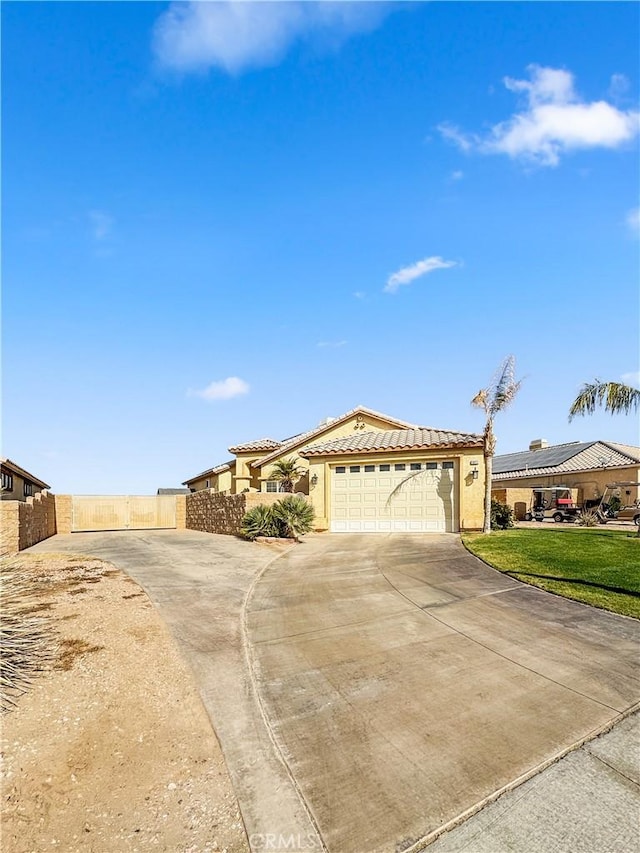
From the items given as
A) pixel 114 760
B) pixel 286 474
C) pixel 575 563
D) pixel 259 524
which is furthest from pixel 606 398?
pixel 114 760

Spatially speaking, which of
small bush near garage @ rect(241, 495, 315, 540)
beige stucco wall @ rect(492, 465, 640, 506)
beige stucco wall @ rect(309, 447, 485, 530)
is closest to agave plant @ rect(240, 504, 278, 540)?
small bush near garage @ rect(241, 495, 315, 540)

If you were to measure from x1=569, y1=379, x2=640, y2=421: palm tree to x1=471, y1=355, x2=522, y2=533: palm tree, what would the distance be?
2.98m

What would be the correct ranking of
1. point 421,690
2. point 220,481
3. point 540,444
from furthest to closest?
point 540,444 < point 220,481 < point 421,690

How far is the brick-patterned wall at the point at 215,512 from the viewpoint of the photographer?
58.4 ft

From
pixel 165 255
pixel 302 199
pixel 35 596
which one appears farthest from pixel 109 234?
pixel 35 596

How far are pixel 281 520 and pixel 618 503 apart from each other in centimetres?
2260

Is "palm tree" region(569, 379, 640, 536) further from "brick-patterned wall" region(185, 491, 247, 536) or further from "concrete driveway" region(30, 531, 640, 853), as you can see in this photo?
"brick-patterned wall" region(185, 491, 247, 536)

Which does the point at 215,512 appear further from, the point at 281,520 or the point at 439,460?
the point at 439,460

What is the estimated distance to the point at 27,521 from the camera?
50.1 feet

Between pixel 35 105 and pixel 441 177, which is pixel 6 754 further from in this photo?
pixel 441 177

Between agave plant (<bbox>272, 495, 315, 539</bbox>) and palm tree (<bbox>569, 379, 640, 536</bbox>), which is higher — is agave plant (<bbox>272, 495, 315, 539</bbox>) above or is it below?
below

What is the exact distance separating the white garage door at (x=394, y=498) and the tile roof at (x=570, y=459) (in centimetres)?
1924

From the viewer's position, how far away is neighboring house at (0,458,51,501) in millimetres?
21000

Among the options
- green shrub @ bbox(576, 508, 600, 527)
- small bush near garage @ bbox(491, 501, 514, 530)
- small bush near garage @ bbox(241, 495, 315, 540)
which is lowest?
green shrub @ bbox(576, 508, 600, 527)
